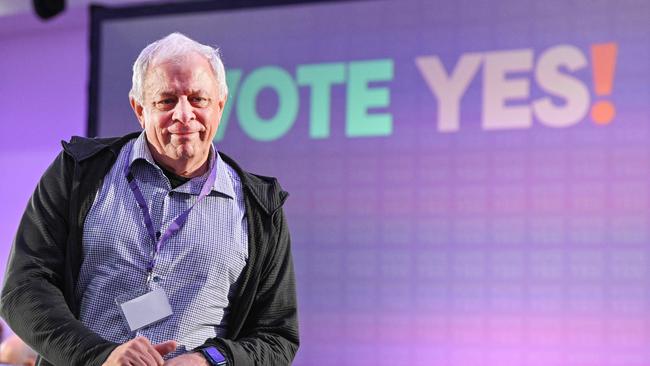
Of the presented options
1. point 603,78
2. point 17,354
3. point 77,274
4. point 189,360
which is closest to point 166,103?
point 77,274

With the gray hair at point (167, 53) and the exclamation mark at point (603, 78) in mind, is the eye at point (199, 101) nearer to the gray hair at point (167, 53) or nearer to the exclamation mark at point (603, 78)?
the gray hair at point (167, 53)

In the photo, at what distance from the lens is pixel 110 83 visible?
4582 millimetres

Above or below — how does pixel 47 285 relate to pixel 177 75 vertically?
below

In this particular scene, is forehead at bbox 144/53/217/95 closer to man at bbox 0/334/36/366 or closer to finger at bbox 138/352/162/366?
finger at bbox 138/352/162/366

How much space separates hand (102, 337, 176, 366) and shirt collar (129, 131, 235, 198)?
11.3 inches

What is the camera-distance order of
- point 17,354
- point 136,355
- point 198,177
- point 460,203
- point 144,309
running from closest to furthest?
point 136,355
point 144,309
point 198,177
point 17,354
point 460,203

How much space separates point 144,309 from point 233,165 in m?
0.32

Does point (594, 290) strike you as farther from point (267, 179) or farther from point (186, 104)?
point (186, 104)

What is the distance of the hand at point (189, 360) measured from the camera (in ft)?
4.21

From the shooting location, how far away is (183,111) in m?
1.38

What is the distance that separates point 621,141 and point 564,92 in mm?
316

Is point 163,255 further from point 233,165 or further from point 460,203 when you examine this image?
point 460,203

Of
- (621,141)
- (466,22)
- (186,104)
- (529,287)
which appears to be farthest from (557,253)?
(186,104)

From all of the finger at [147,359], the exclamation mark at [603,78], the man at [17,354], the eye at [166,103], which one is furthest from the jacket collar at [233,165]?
the exclamation mark at [603,78]
